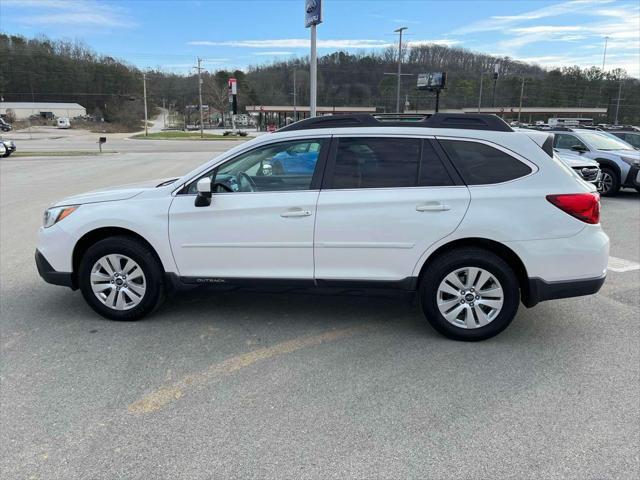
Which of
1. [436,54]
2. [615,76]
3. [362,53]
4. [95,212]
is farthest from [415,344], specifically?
[362,53]

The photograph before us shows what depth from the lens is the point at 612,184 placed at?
1279 centimetres

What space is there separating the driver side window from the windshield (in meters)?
11.2

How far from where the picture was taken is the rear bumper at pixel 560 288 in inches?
160

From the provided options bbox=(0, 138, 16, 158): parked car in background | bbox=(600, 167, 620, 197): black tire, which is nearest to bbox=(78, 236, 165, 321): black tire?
bbox=(600, 167, 620, 197): black tire

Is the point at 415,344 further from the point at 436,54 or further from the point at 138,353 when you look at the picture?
the point at 436,54

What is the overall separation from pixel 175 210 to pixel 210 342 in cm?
117

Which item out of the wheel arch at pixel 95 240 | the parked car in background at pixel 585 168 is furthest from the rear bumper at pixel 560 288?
the parked car in background at pixel 585 168

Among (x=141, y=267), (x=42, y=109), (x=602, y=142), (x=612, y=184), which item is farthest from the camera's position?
(x=42, y=109)

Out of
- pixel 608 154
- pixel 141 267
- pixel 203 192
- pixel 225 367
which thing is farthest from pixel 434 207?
pixel 608 154

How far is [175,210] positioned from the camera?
4383 millimetres

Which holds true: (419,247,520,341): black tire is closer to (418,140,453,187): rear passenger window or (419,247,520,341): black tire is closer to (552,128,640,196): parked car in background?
(418,140,453,187): rear passenger window

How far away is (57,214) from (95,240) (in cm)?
43

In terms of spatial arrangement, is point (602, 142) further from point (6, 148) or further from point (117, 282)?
point (6, 148)

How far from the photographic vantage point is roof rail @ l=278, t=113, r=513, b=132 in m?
4.25
